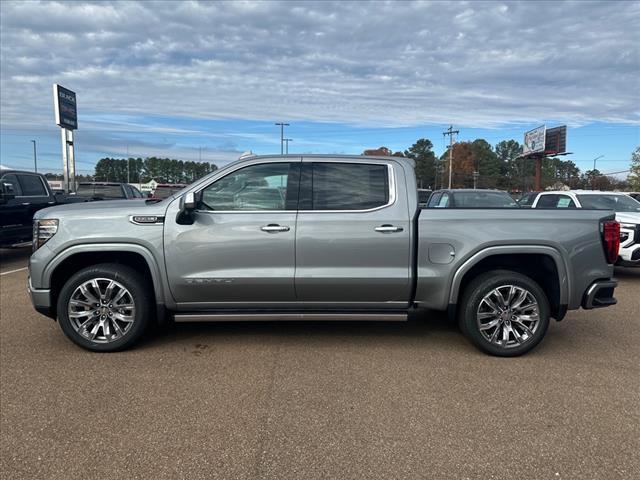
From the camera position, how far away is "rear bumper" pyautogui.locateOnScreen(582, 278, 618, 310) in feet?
14.6

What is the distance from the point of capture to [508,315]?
4.51m

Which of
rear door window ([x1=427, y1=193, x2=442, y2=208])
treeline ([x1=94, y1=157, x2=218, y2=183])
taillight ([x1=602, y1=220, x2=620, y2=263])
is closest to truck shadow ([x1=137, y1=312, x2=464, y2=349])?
taillight ([x1=602, y1=220, x2=620, y2=263])

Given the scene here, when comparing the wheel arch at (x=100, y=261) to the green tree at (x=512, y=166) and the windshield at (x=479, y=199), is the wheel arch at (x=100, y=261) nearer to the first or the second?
the windshield at (x=479, y=199)

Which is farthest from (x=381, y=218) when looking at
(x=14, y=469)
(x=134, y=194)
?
(x=134, y=194)

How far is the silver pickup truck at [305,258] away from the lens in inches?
175

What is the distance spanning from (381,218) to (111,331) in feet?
9.10

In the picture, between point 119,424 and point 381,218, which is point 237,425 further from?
point 381,218

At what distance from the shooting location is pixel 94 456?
9.52 feet

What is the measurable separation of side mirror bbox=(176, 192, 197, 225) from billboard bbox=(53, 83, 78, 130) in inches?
941

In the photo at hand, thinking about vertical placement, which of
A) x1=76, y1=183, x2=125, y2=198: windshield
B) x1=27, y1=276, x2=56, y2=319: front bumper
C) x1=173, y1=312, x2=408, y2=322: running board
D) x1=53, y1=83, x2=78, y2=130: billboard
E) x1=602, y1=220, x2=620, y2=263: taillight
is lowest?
x1=173, y1=312, x2=408, y2=322: running board

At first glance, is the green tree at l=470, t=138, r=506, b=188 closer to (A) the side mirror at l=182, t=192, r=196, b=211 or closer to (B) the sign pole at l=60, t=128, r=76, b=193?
(B) the sign pole at l=60, t=128, r=76, b=193

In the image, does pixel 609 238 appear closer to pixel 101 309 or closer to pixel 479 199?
pixel 101 309

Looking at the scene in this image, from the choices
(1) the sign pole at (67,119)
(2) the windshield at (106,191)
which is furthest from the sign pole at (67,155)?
(2) the windshield at (106,191)

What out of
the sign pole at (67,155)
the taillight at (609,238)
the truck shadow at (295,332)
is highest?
the sign pole at (67,155)
